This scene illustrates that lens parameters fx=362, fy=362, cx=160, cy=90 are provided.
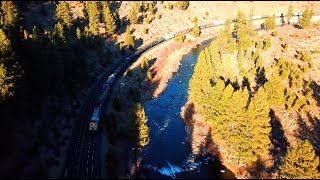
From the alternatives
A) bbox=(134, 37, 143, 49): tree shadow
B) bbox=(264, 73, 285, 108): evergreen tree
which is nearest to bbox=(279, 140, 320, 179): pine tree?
bbox=(264, 73, 285, 108): evergreen tree

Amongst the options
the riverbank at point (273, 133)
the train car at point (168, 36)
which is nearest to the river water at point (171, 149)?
the riverbank at point (273, 133)

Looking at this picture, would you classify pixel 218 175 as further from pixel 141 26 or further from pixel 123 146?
pixel 141 26

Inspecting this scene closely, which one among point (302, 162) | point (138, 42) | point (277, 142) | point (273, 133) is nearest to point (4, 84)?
point (302, 162)

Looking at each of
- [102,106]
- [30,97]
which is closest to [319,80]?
[102,106]

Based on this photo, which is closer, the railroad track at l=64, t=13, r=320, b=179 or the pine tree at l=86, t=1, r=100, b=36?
the railroad track at l=64, t=13, r=320, b=179

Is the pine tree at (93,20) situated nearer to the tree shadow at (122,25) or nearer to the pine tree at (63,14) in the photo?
the pine tree at (63,14)

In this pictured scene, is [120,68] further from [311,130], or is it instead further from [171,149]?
[311,130]

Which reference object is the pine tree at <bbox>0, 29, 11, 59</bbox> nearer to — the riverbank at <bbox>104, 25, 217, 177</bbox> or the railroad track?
the railroad track
